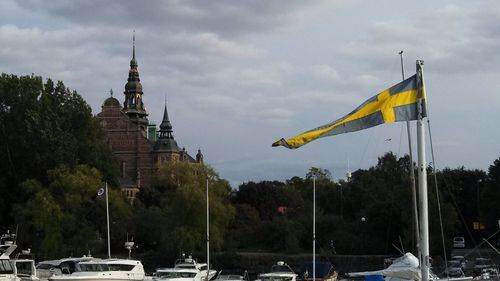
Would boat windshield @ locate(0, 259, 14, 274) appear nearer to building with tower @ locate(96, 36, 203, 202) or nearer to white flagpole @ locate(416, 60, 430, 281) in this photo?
white flagpole @ locate(416, 60, 430, 281)

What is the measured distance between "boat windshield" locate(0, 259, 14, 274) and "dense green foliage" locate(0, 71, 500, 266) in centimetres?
2374

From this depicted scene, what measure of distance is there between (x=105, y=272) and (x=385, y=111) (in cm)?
3135

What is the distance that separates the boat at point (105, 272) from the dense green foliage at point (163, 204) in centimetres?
2035

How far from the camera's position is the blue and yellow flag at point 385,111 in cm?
1559

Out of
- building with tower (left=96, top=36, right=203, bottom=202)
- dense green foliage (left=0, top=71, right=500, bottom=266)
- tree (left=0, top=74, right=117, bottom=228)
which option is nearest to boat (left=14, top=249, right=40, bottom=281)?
dense green foliage (left=0, top=71, right=500, bottom=266)

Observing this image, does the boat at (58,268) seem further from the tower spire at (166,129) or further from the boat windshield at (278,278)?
the tower spire at (166,129)

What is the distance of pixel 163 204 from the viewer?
81438mm

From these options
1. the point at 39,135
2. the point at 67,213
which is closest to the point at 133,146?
the point at 39,135

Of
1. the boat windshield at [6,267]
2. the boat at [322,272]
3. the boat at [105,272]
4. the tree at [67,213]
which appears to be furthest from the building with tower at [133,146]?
the boat windshield at [6,267]

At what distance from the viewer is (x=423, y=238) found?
15.3 m

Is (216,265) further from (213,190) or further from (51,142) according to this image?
(51,142)

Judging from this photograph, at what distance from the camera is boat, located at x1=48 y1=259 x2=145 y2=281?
42781 mm

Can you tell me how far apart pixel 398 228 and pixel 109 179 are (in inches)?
1168

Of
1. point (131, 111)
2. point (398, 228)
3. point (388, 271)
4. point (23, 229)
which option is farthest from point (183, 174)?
point (131, 111)
